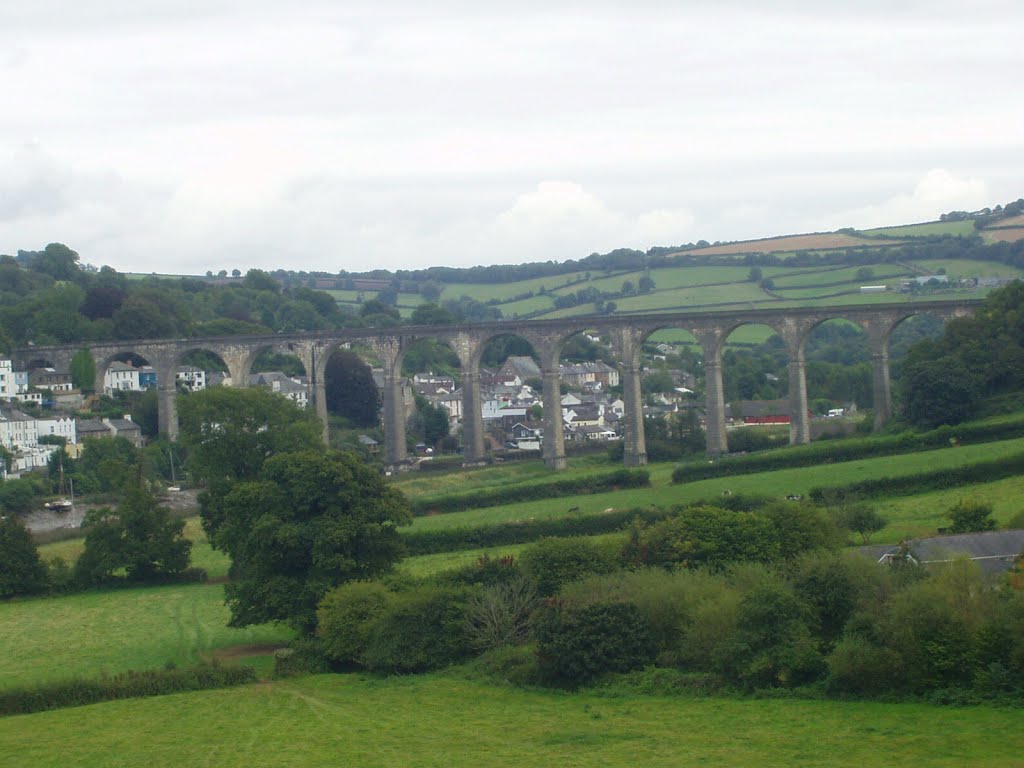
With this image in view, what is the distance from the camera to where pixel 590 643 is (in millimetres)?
31484

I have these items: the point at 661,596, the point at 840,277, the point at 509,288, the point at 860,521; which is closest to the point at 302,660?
the point at 661,596

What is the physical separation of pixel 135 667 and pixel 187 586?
13.4 m

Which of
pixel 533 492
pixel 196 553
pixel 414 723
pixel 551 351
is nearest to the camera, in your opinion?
pixel 414 723

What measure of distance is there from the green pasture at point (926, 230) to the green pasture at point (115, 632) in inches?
4011

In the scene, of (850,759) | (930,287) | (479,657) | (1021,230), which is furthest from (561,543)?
(1021,230)

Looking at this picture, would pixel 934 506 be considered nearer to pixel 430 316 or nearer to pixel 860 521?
pixel 860 521

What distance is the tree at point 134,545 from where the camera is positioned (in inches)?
1932

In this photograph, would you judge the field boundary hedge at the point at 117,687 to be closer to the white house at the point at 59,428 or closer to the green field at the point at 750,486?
the green field at the point at 750,486

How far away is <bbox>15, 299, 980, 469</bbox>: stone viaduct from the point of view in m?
68.1

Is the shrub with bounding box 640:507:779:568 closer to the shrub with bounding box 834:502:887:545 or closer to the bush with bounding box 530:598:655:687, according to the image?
the bush with bounding box 530:598:655:687

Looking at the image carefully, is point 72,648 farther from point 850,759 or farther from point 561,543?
point 850,759

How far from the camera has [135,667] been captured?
1409 inches

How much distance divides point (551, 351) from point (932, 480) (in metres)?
28.8

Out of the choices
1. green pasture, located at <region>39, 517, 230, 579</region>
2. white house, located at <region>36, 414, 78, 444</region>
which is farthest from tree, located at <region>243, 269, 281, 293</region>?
green pasture, located at <region>39, 517, 230, 579</region>
